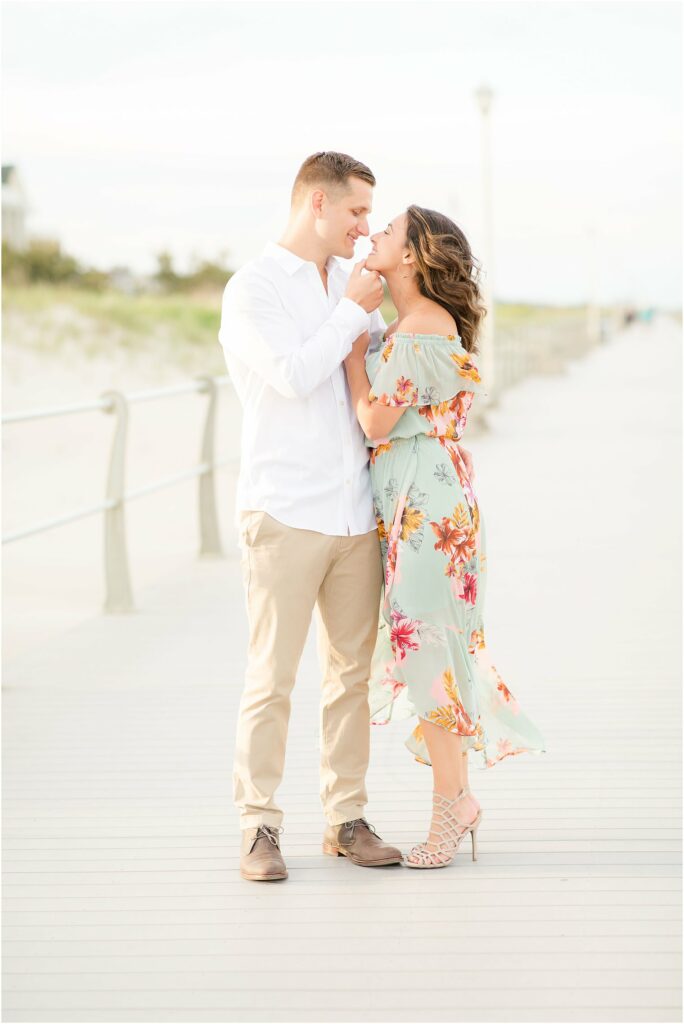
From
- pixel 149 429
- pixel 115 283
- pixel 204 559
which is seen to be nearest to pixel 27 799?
pixel 204 559

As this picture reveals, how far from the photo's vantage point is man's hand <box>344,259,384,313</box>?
3.57m

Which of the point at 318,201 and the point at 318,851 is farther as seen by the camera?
the point at 318,851

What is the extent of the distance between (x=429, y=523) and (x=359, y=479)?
21 centimetres

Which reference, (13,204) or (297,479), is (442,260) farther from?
(13,204)

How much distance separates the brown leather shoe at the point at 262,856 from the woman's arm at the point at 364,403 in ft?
3.37

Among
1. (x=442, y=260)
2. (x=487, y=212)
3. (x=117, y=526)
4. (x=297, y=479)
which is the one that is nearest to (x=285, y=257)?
(x=442, y=260)

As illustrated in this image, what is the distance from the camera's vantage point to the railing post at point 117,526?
7195mm

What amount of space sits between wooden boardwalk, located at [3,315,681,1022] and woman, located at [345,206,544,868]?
0.37 metres

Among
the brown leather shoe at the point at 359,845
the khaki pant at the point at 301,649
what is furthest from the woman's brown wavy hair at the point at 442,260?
the brown leather shoe at the point at 359,845

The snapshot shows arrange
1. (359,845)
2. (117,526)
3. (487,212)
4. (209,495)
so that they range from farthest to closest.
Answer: (487,212)
(209,495)
(117,526)
(359,845)

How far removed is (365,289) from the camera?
11.7 ft

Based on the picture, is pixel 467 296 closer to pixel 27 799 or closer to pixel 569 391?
pixel 27 799

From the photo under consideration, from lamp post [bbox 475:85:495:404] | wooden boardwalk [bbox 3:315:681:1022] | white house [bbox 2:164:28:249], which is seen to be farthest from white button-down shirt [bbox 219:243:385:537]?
white house [bbox 2:164:28:249]

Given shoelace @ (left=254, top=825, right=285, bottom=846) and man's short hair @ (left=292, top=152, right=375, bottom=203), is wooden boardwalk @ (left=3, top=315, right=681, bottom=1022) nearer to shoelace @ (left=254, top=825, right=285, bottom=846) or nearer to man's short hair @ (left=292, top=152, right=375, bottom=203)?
shoelace @ (left=254, top=825, right=285, bottom=846)
